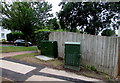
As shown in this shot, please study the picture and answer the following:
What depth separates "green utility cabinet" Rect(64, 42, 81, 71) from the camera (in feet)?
14.0

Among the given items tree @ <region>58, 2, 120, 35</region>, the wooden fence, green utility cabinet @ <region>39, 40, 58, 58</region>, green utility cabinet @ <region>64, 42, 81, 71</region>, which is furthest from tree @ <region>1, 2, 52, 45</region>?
green utility cabinet @ <region>64, 42, 81, 71</region>

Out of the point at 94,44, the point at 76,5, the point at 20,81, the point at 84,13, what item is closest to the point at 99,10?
the point at 84,13

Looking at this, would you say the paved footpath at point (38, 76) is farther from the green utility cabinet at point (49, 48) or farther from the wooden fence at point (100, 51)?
the green utility cabinet at point (49, 48)

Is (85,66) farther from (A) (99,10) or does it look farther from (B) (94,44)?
(A) (99,10)

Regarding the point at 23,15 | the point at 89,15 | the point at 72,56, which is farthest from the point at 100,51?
the point at 89,15

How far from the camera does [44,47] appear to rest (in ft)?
20.4

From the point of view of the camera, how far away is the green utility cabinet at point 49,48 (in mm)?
5805

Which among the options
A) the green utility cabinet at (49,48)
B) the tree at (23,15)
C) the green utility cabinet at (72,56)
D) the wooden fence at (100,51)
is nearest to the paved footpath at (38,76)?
the green utility cabinet at (72,56)

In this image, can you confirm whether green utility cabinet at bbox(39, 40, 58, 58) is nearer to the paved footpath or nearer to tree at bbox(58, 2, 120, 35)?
the paved footpath

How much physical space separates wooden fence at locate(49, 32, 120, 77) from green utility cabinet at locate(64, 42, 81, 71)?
843mm

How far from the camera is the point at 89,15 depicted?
56.2ft

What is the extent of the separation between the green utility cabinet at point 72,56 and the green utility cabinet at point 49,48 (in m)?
1.48

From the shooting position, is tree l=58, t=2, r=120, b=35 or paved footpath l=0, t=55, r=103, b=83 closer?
paved footpath l=0, t=55, r=103, b=83

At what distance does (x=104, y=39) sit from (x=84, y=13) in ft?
45.2
